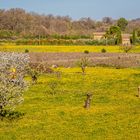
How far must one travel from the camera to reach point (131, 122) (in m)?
20.9

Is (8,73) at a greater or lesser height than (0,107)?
greater

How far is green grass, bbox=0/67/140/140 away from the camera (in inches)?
741

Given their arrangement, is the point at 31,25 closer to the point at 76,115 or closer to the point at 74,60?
the point at 74,60

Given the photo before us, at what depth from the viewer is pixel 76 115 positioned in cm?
Result: 2272

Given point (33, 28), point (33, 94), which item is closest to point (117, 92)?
point (33, 94)

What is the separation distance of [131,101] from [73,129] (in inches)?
321

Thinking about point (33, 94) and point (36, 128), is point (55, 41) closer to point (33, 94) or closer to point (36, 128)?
point (33, 94)

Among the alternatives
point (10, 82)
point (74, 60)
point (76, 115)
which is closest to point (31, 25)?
point (74, 60)

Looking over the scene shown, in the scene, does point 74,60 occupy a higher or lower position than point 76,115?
lower

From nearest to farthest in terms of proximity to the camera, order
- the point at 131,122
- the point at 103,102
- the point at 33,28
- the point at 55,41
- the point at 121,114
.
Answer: the point at 131,122 < the point at 121,114 < the point at 103,102 < the point at 55,41 < the point at 33,28

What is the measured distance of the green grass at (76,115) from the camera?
1883 centimetres

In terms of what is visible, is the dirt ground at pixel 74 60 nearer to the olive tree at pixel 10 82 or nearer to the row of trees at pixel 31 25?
the olive tree at pixel 10 82

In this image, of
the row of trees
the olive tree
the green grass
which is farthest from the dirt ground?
the row of trees

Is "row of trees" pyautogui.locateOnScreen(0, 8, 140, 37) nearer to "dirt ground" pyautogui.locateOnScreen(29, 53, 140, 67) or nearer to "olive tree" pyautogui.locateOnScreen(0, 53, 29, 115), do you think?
"dirt ground" pyautogui.locateOnScreen(29, 53, 140, 67)
